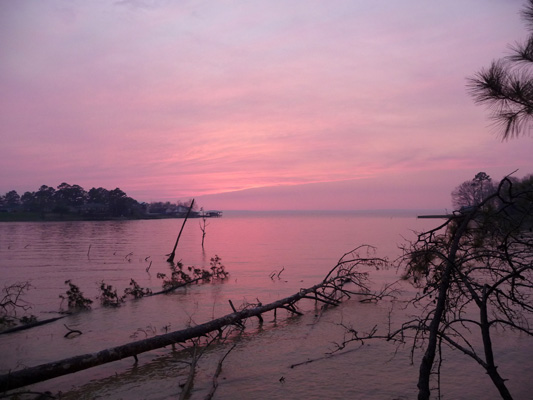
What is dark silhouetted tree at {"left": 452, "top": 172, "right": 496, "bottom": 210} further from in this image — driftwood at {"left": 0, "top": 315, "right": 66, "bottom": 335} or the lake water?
driftwood at {"left": 0, "top": 315, "right": 66, "bottom": 335}

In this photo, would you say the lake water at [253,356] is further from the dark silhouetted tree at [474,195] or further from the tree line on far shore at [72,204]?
the tree line on far shore at [72,204]

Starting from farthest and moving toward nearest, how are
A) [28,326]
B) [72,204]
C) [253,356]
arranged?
[72,204] → [28,326] → [253,356]

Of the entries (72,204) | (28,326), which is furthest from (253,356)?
(72,204)

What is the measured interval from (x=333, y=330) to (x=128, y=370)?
5.17m

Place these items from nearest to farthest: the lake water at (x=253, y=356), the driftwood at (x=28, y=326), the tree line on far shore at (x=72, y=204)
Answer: the lake water at (x=253, y=356), the driftwood at (x=28, y=326), the tree line on far shore at (x=72, y=204)

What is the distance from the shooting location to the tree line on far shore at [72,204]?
Answer: 133500mm

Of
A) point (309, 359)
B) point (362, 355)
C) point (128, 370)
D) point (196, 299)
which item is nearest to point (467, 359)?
point (362, 355)

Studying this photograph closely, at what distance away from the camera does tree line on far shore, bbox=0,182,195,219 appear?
438 ft

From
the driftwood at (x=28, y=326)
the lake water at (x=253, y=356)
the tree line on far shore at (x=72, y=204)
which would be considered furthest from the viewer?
the tree line on far shore at (x=72, y=204)

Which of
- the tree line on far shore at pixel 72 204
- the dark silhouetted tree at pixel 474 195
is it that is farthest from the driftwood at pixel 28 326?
the tree line on far shore at pixel 72 204

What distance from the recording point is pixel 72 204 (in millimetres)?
150750

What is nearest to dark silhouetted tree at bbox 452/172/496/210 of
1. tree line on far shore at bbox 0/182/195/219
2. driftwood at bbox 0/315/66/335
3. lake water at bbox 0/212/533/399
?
lake water at bbox 0/212/533/399

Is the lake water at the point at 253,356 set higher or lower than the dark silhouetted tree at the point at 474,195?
lower

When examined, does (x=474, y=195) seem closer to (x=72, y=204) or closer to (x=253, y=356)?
(x=253, y=356)
